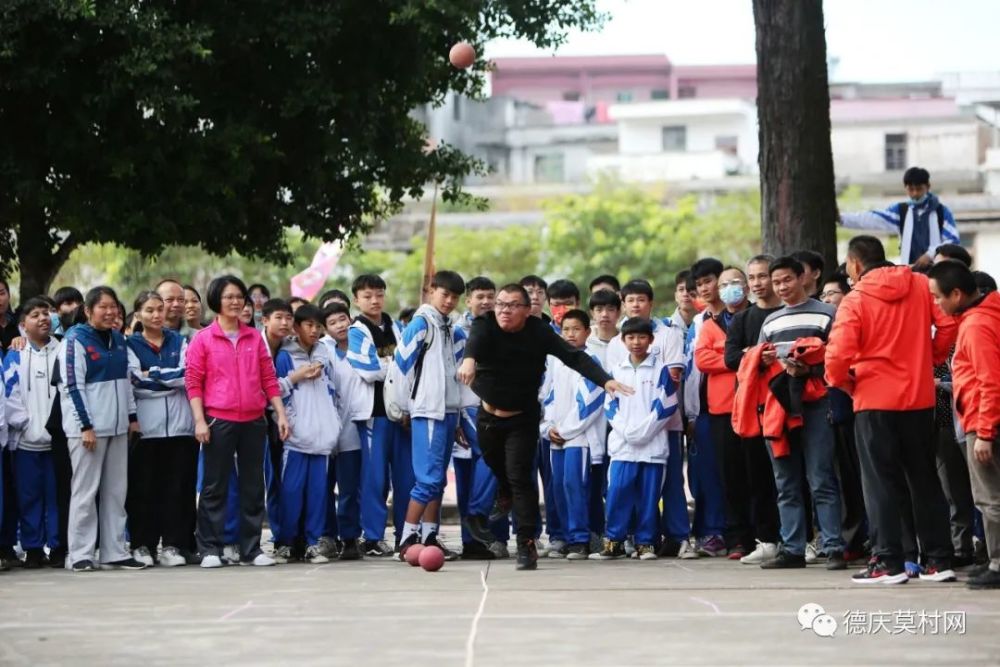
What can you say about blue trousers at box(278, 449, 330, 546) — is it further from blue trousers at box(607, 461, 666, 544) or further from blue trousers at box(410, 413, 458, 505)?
blue trousers at box(607, 461, 666, 544)

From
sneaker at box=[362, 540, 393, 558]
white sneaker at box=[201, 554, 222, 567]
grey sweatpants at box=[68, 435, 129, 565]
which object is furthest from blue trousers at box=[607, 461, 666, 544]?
grey sweatpants at box=[68, 435, 129, 565]

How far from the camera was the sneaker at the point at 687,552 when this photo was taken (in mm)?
13445

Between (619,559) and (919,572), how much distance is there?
10.2 feet

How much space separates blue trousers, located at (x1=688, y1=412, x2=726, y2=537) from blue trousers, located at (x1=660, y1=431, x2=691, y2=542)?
→ 0.10 meters

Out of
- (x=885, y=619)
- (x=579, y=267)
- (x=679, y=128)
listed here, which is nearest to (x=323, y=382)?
(x=885, y=619)

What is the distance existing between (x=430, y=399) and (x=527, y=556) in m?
1.56

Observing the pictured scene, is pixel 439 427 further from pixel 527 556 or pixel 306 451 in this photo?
pixel 527 556

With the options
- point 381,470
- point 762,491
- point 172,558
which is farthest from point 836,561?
point 172,558

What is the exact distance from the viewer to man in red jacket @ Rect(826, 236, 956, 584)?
10789 mm

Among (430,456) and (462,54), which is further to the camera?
(462,54)

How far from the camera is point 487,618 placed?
9.30 metres

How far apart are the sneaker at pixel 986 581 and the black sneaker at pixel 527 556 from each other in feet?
10.7

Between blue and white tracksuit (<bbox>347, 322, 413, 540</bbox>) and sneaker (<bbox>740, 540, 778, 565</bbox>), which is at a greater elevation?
blue and white tracksuit (<bbox>347, 322, 413, 540</bbox>)

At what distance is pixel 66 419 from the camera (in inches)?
509
